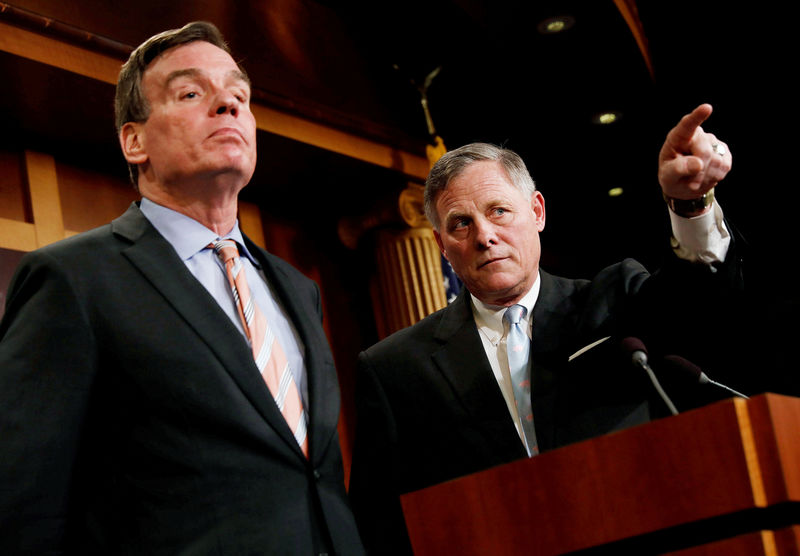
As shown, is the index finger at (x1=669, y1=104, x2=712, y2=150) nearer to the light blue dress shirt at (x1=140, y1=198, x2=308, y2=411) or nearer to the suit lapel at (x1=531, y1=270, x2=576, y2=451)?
the suit lapel at (x1=531, y1=270, x2=576, y2=451)

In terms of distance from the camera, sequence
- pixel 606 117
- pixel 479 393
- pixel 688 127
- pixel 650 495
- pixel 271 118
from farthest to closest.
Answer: pixel 606 117 → pixel 271 118 → pixel 479 393 → pixel 688 127 → pixel 650 495

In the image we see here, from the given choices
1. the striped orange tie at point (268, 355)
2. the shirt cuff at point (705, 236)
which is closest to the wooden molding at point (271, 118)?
the striped orange tie at point (268, 355)

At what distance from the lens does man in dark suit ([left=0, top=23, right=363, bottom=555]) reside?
168cm

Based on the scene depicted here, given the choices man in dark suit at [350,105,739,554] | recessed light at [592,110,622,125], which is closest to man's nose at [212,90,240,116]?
man in dark suit at [350,105,739,554]

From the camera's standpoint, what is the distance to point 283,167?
4090mm

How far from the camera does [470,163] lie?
259 centimetres

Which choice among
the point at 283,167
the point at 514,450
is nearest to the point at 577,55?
the point at 283,167

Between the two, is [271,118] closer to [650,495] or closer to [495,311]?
[495,311]

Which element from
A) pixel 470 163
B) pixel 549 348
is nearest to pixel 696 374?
pixel 549 348

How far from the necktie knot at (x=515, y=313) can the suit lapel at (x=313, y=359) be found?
19.6 inches

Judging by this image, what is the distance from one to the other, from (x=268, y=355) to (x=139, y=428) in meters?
0.30

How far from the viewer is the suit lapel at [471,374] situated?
2232 mm

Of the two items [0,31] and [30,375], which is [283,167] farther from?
[30,375]

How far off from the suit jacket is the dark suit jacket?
1.35ft
